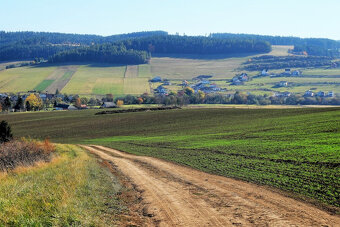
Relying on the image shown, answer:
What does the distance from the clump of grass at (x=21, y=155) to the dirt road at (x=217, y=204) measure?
10.4m

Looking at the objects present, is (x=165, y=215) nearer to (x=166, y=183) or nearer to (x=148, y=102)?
(x=166, y=183)

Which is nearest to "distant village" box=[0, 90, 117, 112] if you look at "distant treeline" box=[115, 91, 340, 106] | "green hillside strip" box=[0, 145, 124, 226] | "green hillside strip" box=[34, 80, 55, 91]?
"distant treeline" box=[115, 91, 340, 106]

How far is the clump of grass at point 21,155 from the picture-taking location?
28281mm

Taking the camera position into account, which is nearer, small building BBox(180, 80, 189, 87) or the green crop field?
the green crop field

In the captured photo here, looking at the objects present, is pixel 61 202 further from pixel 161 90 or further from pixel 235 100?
pixel 161 90

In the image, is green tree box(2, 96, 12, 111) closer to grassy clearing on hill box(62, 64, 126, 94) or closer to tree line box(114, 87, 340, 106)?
tree line box(114, 87, 340, 106)

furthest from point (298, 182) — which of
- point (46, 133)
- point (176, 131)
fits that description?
point (46, 133)

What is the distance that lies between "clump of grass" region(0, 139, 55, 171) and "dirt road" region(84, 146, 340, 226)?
409 inches

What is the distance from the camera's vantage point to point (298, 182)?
1861 centimetres

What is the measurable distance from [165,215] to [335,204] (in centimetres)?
638

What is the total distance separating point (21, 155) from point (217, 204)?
19.6 m

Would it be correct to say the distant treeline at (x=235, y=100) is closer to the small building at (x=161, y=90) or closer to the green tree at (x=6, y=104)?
the small building at (x=161, y=90)

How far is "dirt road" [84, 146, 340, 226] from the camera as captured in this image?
13.3 m

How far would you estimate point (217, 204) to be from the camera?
15.6 metres
